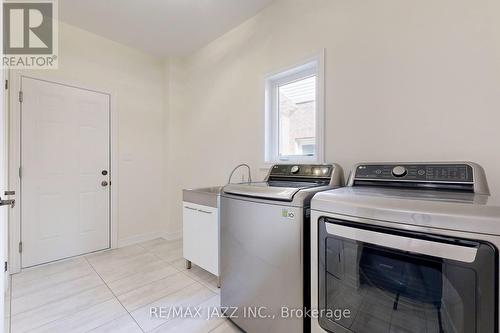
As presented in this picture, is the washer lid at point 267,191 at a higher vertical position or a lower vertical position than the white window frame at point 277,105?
lower

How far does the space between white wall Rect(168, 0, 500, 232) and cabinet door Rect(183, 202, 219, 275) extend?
2.07ft

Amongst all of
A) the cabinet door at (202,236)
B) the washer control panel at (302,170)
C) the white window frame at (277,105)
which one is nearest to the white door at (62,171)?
the cabinet door at (202,236)

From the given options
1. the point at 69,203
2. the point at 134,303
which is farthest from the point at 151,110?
the point at 134,303

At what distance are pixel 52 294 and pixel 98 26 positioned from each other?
2.76 m

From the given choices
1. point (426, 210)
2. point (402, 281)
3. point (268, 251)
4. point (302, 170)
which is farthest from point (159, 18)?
point (402, 281)

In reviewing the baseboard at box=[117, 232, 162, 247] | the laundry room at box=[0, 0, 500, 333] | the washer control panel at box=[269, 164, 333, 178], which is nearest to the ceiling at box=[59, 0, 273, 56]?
the laundry room at box=[0, 0, 500, 333]

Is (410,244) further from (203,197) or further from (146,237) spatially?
(146,237)

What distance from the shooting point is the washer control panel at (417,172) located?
3.69ft

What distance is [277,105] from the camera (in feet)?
7.63

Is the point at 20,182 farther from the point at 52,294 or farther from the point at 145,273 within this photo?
the point at 145,273

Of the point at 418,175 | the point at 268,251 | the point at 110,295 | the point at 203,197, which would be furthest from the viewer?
the point at 203,197

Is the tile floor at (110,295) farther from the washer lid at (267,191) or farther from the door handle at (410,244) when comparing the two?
the door handle at (410,244)

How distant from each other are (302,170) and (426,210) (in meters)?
1.00

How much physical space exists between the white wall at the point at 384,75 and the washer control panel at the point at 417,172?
186mm
